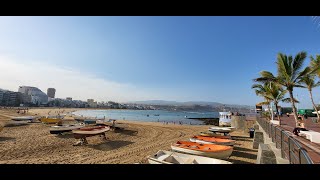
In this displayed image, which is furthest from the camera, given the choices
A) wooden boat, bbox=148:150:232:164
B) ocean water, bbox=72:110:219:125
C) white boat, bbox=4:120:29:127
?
ocean water, bbox=72:110:219:125

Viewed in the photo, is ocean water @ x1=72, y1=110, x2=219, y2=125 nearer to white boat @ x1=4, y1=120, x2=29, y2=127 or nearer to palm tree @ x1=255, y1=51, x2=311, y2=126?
white boat @ x1=4, y1=120, x2=29, y2=127

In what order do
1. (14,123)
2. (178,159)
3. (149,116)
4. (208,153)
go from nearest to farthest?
1. (178,159)
2. (208,153)
3. (14,123)
4. (149,116)

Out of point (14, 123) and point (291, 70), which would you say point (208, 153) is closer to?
point (291, 70)

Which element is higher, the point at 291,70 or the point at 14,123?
the point at 291,70

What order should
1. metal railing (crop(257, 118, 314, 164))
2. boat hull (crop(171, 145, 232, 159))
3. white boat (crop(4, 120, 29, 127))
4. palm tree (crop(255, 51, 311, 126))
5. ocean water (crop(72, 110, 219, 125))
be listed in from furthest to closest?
ocean water (crop(72, 110, 219, 125))
white boat (crop(4, 120, 29, 127))
palm tree (crop(255, 51, 311, 126))
boat hull (crop(171, 145, 232, 159))
metal railing (crop(257, 118, 314, 164))

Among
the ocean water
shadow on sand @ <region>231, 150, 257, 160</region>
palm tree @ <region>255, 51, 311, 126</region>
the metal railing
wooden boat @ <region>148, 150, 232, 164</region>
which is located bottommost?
the ocean water

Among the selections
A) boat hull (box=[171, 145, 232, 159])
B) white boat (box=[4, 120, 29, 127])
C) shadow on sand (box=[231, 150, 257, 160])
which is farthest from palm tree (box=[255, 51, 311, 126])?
white boat (box=[4, 120, 29, 127])

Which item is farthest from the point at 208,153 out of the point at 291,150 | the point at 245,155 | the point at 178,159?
the point at 245,155

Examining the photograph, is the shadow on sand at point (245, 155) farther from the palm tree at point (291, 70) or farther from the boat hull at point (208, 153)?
the palm tree at point (291, 70)

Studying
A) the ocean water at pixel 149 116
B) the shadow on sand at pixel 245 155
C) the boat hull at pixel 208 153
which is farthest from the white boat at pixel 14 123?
the ocean water at pixel 149 116

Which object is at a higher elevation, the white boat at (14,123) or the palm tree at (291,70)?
the palm tree at (291,70)

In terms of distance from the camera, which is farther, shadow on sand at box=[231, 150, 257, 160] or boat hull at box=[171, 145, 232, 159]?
shadow on sand at box=[231, 150, 257, 160]
